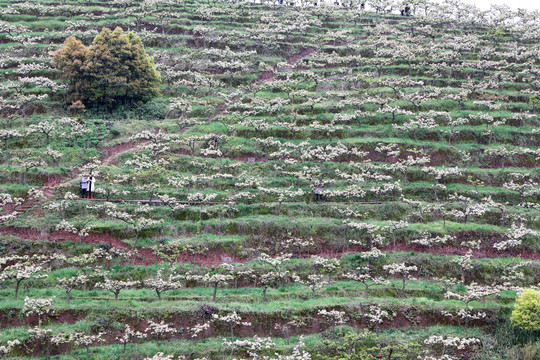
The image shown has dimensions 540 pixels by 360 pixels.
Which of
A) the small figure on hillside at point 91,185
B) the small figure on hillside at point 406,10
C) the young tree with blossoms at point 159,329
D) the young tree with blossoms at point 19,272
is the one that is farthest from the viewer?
the small figure on hillside at point 406,10

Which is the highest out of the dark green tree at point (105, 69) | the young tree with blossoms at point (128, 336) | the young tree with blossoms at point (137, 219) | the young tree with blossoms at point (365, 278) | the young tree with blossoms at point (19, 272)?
the dark green tree at point (105, 69)

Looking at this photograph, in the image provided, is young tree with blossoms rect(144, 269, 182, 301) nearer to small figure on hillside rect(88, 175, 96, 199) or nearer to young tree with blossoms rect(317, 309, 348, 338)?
young tree with blossoms rect(317, 309, 348, 338)

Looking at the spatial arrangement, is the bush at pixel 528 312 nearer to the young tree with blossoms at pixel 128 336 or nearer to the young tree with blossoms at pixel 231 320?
the young tree with blossoms at pixel 231 320

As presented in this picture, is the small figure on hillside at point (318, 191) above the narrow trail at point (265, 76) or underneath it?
underneath

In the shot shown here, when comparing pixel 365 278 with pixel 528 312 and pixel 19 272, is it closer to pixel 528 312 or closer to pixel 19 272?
pixel 528 312

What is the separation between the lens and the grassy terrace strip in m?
28.9

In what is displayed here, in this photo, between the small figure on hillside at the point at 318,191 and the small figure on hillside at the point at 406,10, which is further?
the small figure on hillside at the point at 406,10

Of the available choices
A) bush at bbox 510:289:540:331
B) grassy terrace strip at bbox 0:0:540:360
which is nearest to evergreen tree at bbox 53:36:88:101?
grassy terrace strip at bbox 0:0:540:360

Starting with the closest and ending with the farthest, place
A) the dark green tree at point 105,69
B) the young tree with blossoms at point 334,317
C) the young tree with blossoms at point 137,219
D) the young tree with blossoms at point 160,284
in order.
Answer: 1. the young tree with blossoms at point 334,317
2. the young tree with blossoms at point 160,284
3. the young tree with blossoms at point 137,219
4. the dark green tree at point 105,69

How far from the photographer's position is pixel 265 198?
144ft

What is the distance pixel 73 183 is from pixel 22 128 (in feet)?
48.2

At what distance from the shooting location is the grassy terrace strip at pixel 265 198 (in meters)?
28.9

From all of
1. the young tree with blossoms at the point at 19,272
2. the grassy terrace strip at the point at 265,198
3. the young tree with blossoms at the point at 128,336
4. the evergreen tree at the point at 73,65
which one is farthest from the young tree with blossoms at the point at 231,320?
the evergreen tree at the point at 73,65

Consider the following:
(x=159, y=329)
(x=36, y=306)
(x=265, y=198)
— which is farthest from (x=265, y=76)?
(x=36, y=306)
